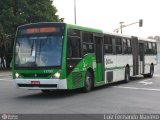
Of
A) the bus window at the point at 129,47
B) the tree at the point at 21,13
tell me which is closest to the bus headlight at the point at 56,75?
the bus window at the point at 129,47

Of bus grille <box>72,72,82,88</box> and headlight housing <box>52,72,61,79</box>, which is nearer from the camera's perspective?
headlight housing <box>52,72,61,79</box>

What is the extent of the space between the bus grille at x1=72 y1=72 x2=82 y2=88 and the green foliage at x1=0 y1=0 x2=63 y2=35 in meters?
30.5

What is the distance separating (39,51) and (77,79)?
203 centimetres

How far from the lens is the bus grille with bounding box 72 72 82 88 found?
1681 cm

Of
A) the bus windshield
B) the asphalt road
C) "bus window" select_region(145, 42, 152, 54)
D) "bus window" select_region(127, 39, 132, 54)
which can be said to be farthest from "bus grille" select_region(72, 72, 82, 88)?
"bus window" select_region(145, 42, 152, 54)

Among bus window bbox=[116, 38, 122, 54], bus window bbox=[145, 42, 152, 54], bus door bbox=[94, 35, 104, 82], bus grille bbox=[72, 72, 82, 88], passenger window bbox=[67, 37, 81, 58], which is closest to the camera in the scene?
passenger window bbox=[67, 37, 81, 58]

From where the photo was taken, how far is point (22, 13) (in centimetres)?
5069

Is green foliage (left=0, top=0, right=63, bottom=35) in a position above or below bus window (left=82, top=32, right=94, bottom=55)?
above

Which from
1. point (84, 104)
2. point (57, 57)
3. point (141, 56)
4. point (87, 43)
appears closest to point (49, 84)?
point (57, 57)

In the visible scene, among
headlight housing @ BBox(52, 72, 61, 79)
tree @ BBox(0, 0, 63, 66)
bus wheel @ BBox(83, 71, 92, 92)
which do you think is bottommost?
bus wheel @ BBox(83, 71, 92, 92)

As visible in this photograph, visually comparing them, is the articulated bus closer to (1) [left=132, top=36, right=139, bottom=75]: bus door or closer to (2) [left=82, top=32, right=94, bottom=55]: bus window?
(2) [left=82, top=32, right=94, bottom=55]: bus window

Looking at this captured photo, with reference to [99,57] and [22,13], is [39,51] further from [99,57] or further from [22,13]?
[22,13]

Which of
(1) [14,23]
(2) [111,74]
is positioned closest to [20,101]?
(2) [111,74]

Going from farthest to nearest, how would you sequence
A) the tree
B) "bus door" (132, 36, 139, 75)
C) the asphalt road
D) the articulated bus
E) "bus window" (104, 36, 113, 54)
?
the tree < "bus door" (132, 36, 139, 75) < "bus window" (104, 36, 113, 54) < the articulated bus < the asphalt road
